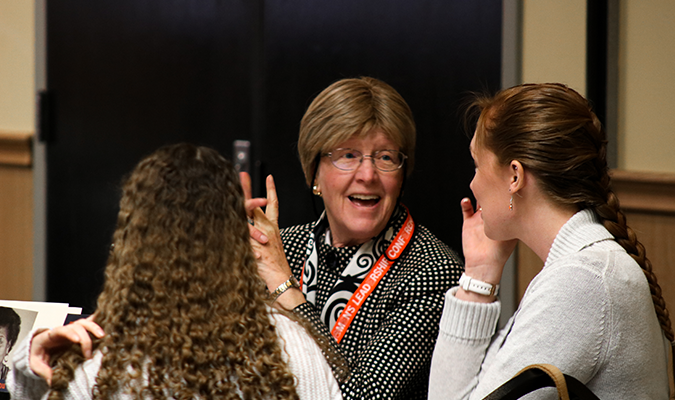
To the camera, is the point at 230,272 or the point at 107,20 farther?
the point at 107,20

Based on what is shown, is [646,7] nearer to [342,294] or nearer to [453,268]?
[453,268]

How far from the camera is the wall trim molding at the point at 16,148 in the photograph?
3.40m

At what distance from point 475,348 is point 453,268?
0.35m

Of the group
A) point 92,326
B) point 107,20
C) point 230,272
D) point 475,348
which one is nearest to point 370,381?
point 475,348

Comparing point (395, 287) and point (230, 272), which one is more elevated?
point (230, 272)

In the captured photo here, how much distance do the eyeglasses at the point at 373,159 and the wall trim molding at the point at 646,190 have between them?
0.84 m

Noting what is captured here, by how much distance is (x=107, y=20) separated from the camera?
3.27m

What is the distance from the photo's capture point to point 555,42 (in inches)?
96.6

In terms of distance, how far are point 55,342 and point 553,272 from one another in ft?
2.75

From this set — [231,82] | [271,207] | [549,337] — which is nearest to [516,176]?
[549,337]

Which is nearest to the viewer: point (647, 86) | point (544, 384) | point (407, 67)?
point (544, 384)

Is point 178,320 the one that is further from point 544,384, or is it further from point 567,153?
point 567,153

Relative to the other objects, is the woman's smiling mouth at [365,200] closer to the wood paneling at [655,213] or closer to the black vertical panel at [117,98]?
the wood paneling at [655,213]

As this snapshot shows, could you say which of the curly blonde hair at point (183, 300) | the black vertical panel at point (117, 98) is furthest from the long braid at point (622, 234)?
the black vertical panel at point (117, 98)
